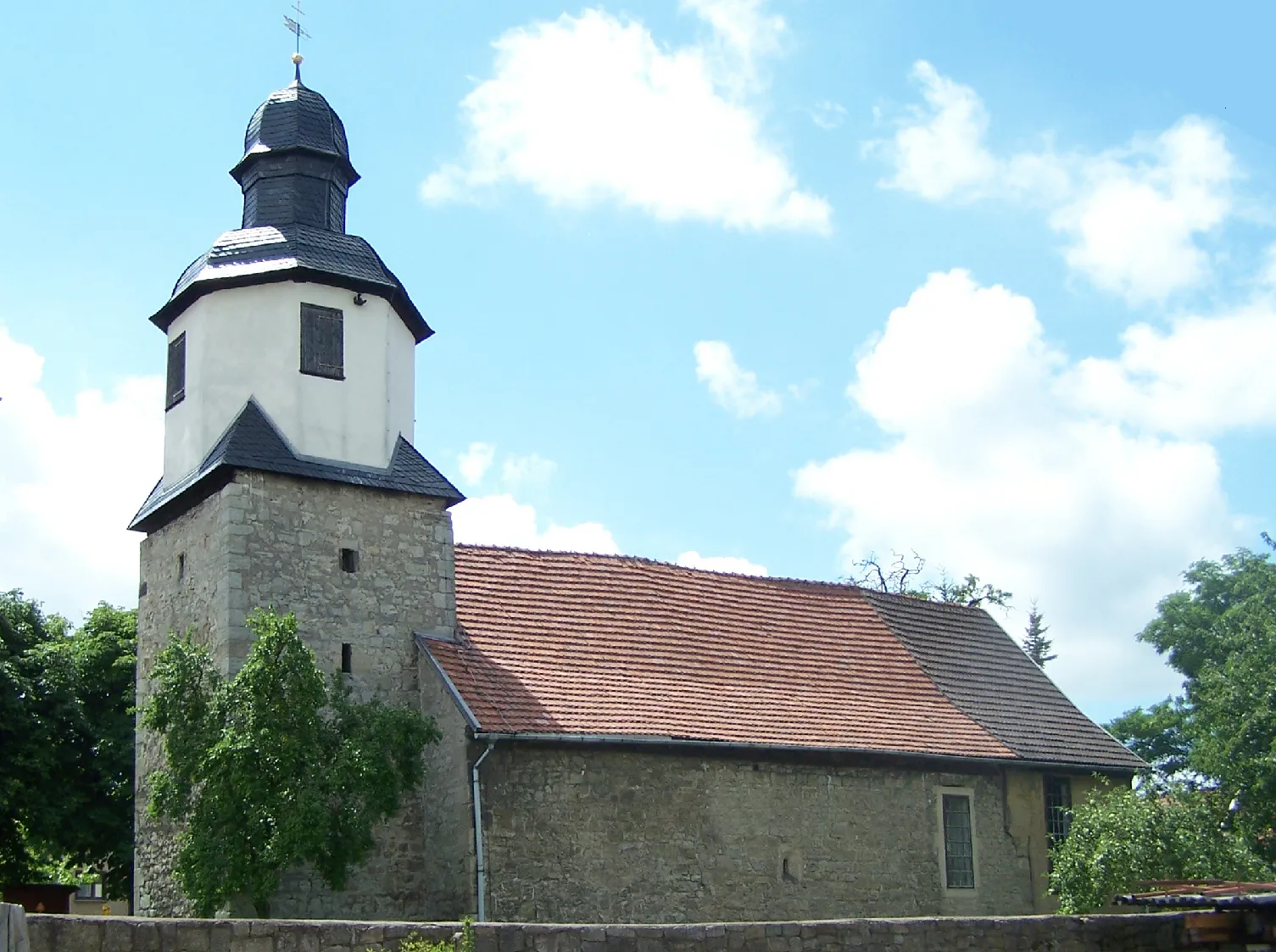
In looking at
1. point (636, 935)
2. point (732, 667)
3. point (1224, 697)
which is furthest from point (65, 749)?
point (1224, 697)

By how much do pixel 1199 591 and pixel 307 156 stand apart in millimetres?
28560

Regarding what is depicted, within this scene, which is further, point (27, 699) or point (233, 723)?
point (27, 699)

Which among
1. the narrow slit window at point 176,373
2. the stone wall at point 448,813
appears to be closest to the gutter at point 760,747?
the stone wall at point 448,813

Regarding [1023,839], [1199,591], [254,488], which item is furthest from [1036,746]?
[1199,591]

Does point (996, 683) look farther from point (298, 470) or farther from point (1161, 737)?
point (1161, 737)

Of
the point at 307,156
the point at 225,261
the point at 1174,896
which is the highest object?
the point at 307,156

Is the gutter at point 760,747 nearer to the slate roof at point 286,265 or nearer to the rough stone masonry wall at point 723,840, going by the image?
the rough stone masonry wall at point 723,840

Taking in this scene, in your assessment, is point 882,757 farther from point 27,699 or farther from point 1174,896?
point 27,699

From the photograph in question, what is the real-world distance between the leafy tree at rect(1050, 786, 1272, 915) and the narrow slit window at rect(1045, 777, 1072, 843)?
109 centimetres

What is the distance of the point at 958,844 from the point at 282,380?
11317 millimetres

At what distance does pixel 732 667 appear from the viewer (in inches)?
832

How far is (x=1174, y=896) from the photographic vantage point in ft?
45.6

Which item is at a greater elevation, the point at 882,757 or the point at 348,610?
the point at 348,610

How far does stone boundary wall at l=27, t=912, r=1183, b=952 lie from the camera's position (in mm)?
9852
